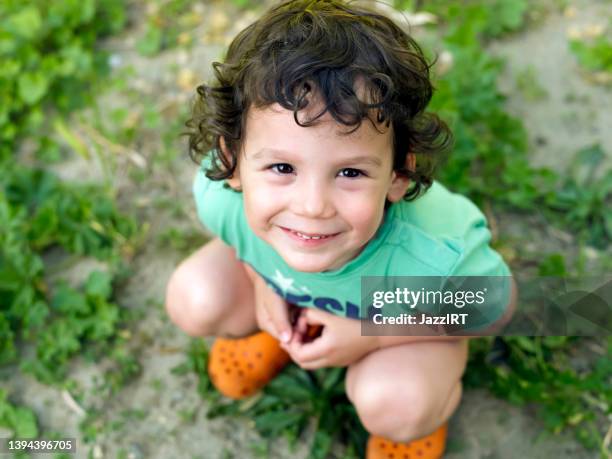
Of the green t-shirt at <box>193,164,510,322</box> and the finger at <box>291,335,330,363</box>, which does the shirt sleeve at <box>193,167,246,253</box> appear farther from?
the finger at <box>291,335,330,363</box>

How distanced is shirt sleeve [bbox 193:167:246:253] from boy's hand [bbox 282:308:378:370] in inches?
9.6

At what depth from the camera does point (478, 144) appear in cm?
219

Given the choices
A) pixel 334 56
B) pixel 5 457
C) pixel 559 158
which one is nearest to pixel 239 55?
pixel 334 56

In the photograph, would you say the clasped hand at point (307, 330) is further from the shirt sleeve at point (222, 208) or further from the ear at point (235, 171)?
the ear at point (235, 171)

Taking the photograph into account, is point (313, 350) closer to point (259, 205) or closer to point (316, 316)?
point (316, 316)

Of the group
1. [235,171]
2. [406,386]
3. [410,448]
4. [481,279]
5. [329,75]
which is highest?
[329,75]

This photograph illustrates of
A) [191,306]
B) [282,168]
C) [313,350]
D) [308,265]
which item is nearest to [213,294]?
[191,306]

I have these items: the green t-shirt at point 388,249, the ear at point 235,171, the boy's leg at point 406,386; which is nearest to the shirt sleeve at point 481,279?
the green t-shirt at point 388,249

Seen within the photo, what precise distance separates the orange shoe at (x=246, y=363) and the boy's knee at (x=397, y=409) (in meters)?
0.30

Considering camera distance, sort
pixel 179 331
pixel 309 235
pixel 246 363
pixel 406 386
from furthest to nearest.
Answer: pixel 179 331, pixel 246 363, pixel 406 386, pixel 309 235

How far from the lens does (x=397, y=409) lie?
1.53 m

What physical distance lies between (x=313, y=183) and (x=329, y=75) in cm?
18

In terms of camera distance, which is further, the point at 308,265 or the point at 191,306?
the point at 191,306

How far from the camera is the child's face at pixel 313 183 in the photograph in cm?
121
